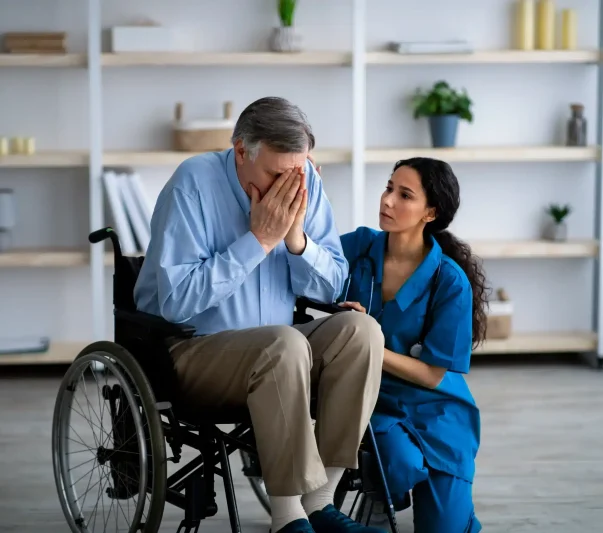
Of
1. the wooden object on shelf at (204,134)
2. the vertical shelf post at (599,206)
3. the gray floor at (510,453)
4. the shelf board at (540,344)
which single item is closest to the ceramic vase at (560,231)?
the vertical shelf post at (599,206)

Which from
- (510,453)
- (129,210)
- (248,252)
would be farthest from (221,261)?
(129,210)

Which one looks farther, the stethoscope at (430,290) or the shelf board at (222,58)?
the shelf board at (222,58)

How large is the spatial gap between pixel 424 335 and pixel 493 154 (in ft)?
6.81

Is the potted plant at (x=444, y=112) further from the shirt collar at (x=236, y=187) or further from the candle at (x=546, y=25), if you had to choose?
the shirt collar at (x=236, y=187)

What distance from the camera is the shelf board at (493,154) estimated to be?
450 centimetres

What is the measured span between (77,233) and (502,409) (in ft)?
6.72

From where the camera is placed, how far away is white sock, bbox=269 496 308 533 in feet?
7.41

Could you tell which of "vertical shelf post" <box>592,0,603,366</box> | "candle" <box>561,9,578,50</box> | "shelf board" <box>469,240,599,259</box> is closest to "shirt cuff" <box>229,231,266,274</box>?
"shelf board" <box>469,240,599,259</box>

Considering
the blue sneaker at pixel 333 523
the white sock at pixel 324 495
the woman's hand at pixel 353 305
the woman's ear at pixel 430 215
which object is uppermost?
the woman's ear at pixel 430 215

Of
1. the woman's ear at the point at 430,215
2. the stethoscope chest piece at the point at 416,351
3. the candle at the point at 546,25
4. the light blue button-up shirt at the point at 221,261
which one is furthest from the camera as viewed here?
the candle at the point at 546,25

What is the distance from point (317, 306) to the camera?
259cm

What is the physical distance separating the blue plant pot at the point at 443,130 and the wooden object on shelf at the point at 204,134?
2.91 feet

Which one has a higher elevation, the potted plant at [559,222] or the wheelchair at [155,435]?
the potted plant at [559,222]

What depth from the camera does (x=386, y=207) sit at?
2672 mm
